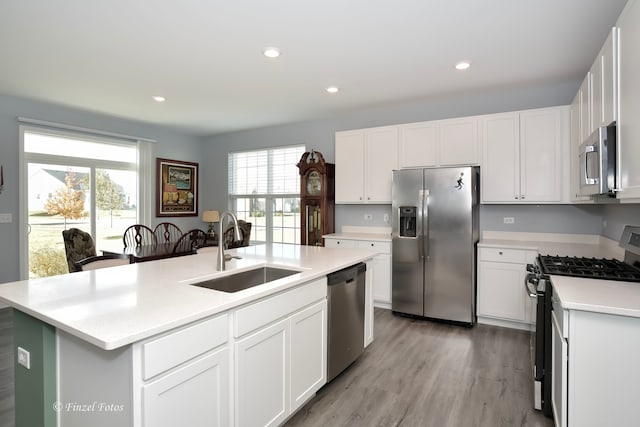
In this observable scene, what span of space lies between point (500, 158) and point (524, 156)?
0.73 feet

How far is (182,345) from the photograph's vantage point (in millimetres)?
1332

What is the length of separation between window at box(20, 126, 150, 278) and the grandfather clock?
2542mm

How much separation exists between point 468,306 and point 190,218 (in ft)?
16.3

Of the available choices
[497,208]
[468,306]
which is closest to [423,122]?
[497,208]

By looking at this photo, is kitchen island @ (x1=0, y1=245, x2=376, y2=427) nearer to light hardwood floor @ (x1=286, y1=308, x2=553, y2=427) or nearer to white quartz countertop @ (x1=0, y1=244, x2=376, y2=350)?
white quartz countertop @ (x1=0, y1=244, x2=376, y2=350)

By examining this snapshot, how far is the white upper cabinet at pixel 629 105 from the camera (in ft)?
5.00

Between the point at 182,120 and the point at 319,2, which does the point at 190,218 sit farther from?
the point at 319,2

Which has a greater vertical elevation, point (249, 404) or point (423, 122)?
point (423, 122)

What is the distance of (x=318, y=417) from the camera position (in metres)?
2.12

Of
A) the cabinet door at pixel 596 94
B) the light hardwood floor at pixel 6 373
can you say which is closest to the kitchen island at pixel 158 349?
the light hardwood floor at pixel 6 373

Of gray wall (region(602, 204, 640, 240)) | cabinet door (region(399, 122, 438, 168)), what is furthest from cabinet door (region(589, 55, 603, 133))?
cabinet door (region(399, 122, 438, 168))

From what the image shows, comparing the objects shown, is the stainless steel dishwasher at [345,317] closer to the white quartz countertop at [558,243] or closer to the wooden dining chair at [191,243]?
the white quartz countertop at [558,243]

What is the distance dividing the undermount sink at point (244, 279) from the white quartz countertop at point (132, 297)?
4 cm

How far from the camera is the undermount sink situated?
2096 millimetres
